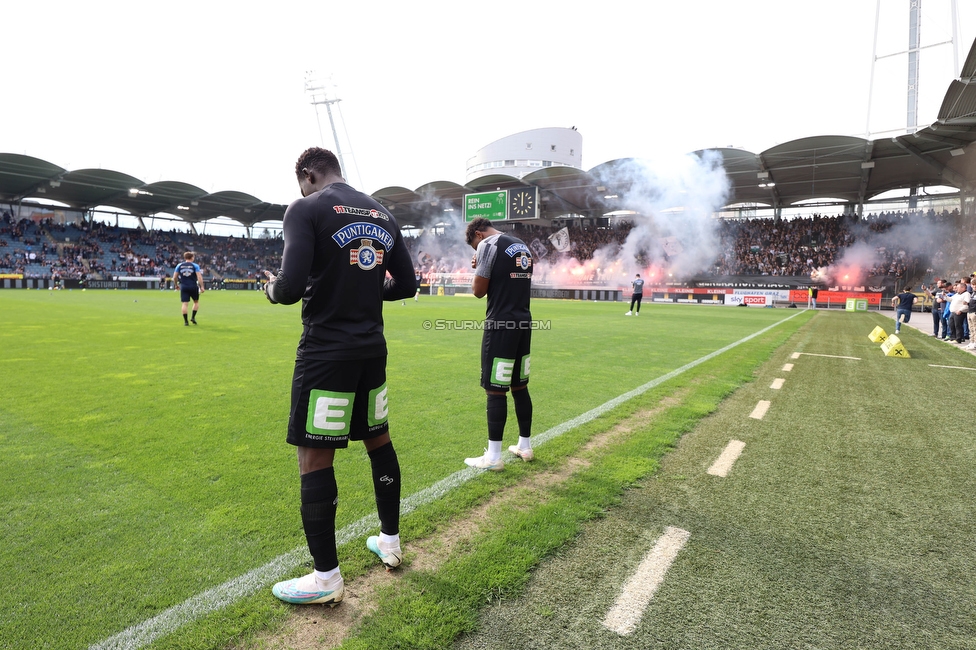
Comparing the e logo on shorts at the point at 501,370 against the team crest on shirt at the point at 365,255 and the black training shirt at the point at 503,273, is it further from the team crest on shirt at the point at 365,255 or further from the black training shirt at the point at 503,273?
the team crest on shirt at the point at 365,255

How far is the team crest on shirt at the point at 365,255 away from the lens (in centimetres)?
222

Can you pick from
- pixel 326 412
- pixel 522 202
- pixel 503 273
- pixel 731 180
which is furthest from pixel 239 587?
pixel 731 180

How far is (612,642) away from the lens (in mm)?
1912

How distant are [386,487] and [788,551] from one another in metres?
2.20

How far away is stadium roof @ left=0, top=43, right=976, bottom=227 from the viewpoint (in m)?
29.3

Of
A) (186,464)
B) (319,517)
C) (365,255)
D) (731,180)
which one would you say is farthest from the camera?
(731,180)

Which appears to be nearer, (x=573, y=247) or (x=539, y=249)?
(x=573, y=247)

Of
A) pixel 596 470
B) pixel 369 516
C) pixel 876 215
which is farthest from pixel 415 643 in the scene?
pixel 876 215

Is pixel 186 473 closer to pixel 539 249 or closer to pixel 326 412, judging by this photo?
pixel 326 412

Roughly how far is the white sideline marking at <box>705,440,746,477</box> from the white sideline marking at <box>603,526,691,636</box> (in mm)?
1092

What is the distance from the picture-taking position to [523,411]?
3902mm

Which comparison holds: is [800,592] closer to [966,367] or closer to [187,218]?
[966,367]

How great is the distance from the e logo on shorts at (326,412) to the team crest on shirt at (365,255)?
0.61 meters

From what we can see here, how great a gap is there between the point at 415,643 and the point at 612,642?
787 mm
